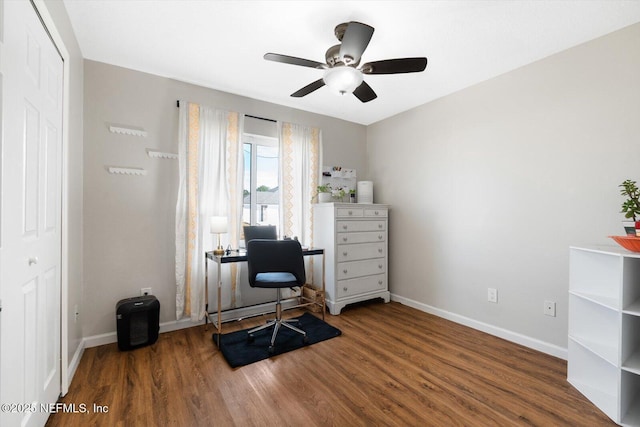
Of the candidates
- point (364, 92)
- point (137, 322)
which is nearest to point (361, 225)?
point (364, 92)

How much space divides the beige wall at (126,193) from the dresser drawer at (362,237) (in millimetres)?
1872

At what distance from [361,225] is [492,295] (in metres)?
1.58

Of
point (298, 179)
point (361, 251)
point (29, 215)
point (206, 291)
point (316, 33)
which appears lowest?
point (206, 291)

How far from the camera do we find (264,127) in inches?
136

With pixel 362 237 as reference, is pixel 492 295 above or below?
below

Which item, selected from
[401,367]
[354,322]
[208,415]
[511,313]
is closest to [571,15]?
[511,313]

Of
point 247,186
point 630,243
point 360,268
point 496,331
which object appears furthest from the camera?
point 360,268

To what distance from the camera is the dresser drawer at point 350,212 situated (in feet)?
11.1

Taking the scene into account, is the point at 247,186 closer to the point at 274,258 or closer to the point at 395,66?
the point at 274,258

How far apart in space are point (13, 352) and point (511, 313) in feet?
11.5

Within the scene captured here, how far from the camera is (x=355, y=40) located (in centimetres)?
177

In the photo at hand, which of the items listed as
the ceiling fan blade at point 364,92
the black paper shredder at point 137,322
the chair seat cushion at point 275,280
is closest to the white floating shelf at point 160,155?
the black paper shredder at point 137,322

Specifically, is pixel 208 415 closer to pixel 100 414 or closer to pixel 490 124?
pixel 100 414

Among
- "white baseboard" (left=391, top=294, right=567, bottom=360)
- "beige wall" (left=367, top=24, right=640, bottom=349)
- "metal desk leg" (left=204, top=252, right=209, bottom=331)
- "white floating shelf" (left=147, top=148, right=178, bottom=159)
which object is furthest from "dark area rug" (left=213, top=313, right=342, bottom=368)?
Answer: "white floating shelf" (left=147, top=148, right=178, bottom=159)
